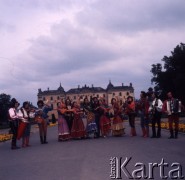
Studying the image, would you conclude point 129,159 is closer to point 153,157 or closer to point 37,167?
point 153,157

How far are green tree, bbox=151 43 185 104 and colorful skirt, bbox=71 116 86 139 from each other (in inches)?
2216

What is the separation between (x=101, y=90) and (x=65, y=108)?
169 meters

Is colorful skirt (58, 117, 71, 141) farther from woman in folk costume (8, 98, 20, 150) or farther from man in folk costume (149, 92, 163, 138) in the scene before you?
man in folk costume (149, 92, 163, 138)

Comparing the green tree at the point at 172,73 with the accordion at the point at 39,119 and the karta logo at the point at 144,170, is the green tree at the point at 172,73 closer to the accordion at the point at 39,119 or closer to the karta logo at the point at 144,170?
the accordion at the point at 39,119

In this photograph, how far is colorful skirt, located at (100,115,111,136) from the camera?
20312mm

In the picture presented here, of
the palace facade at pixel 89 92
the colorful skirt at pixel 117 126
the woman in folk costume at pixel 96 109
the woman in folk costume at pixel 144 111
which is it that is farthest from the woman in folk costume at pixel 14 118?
the palace facade at pixel 89 92

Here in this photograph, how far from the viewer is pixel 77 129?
786 inches

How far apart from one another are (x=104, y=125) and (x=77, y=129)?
137 centimetres

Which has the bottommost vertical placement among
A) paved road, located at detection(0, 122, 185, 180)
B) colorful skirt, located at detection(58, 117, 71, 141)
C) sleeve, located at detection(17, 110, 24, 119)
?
paved road, located at detection(0, 122, 185, 180)

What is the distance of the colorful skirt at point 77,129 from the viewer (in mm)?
19859

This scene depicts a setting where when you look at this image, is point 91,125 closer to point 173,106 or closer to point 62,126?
point 62,126

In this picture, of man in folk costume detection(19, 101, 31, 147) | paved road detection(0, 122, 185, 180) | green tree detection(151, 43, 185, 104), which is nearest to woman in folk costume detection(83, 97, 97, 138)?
man in folk costume detection(19, 101, 31, 147)

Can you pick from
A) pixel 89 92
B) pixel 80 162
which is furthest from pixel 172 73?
pixel 89 92

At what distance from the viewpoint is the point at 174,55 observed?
81.5 metres
